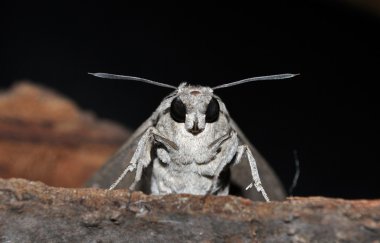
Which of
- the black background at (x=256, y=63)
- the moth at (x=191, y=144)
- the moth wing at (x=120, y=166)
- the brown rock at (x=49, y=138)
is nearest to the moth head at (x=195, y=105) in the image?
the moth at (x=191, y=144)

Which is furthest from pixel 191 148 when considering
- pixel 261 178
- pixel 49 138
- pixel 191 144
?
pixel 49 138

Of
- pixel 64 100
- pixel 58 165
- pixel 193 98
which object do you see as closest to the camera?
pixel 193 98

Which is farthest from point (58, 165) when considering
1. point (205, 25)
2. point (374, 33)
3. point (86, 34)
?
point (374, 33)

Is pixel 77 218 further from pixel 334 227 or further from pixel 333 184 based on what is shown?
pixel 333 184

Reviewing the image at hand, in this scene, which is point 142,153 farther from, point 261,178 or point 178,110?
point 261,178

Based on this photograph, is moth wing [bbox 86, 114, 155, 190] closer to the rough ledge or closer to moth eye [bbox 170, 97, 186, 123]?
moth eye [bbox 170, 97, 186, 123]

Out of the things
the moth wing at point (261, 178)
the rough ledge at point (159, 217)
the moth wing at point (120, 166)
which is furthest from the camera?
the moth wing at point (261, 178)

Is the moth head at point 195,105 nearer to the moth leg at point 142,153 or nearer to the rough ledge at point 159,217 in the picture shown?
the moth leg at point 142,153
